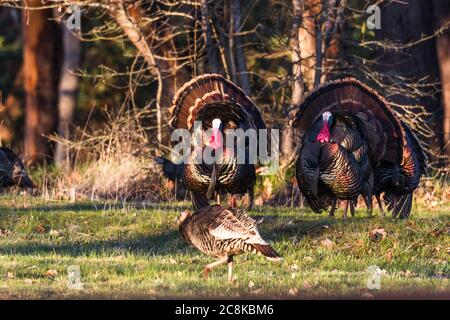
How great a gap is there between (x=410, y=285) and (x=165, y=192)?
26.7ft

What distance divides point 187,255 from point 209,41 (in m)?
6.78

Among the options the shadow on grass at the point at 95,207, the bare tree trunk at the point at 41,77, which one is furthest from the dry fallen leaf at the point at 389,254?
the bare tree trunk at the point at 41,77

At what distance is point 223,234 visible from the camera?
1041 cm

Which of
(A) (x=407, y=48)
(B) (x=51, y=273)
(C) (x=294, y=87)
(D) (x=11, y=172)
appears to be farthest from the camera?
(A) (x=407, y=48)

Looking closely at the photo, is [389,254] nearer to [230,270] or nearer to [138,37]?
[230,270]

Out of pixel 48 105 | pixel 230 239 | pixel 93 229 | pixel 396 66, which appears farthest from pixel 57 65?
pixel 230 239

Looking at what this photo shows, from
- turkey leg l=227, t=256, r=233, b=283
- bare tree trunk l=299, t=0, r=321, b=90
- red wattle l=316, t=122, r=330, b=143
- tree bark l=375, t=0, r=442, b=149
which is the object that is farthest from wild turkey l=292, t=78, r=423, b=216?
tree bark l=375, t=0, r=442, b=149

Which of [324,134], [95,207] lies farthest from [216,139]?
[95,207]

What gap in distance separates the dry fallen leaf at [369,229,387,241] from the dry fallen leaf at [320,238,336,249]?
1.38 ft

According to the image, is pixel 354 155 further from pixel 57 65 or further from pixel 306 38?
pixel 57 65

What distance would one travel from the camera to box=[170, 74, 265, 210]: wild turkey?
13297 millimetres

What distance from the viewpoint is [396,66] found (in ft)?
67.0

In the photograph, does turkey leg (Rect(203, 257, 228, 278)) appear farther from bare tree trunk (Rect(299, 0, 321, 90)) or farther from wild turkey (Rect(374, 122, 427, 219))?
bare tree trunk (Rect(299, 0, 321, 90))
